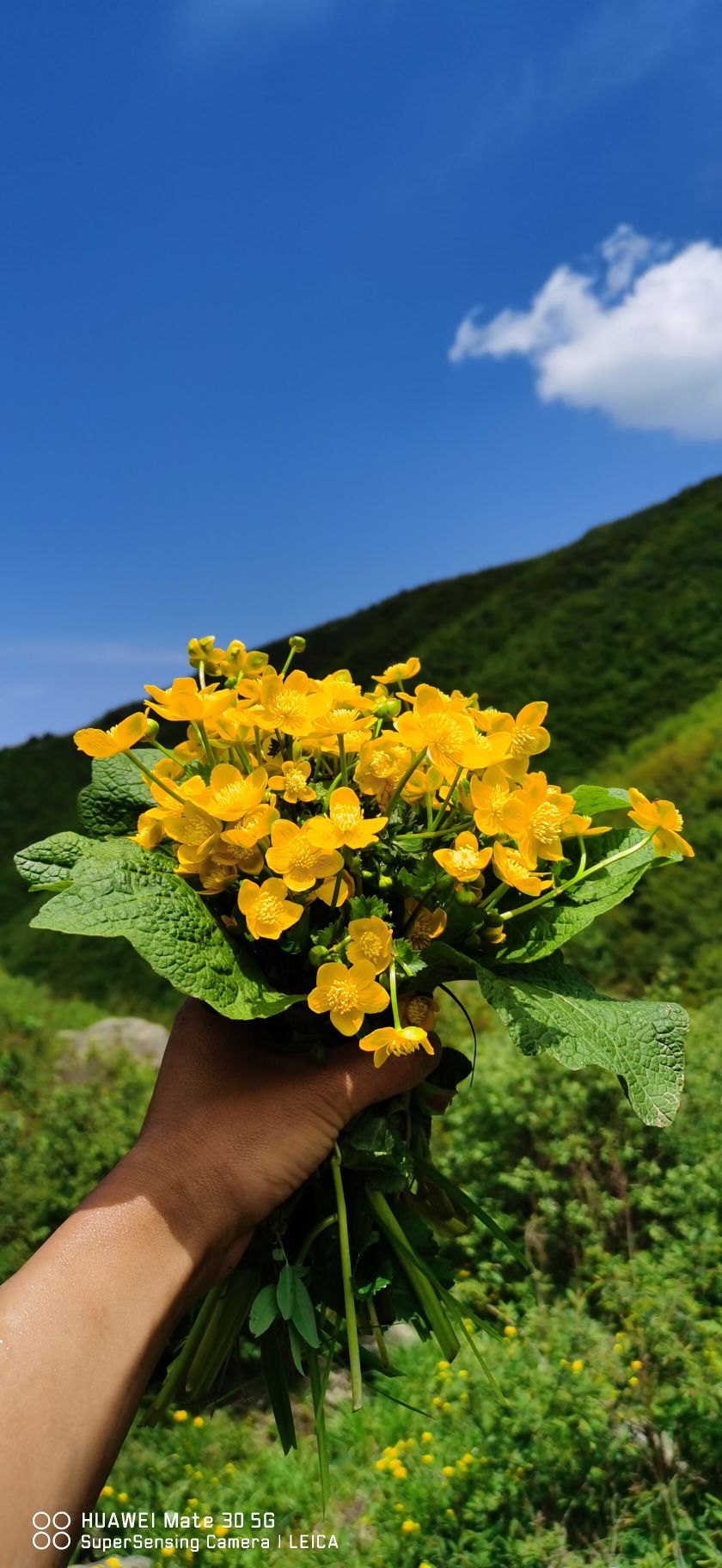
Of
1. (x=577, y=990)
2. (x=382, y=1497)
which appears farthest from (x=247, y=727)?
(x=382, y=1497)

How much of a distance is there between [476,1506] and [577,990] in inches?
68.3

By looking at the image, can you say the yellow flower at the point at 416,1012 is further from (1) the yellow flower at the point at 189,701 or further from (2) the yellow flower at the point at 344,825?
(1) the yellow flower at the point at 189,701

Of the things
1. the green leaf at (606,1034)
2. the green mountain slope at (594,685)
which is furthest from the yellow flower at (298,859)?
the green mountain slope at (594,685)

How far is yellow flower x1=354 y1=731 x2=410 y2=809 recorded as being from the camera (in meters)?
1.23

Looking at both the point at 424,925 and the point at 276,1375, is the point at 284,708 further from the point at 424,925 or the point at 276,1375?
the point at 276,1375

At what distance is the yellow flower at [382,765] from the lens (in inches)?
48.4

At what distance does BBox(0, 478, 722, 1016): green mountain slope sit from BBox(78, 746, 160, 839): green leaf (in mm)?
4589

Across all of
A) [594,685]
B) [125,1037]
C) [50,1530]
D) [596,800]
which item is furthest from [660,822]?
[594,685]

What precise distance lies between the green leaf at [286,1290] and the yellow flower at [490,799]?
2.11 ft

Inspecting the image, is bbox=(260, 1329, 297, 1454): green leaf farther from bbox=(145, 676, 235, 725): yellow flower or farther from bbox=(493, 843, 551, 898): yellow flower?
bbox=(145, 676, 235, 725): yellow flower

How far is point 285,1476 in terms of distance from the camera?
2.87 m

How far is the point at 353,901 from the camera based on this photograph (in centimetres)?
118

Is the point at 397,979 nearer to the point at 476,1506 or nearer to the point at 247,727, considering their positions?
the point at 247,727

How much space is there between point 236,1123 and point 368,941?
0.31m
